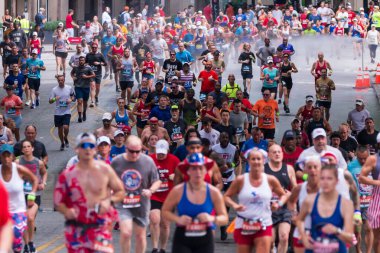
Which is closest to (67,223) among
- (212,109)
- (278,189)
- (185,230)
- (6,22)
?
(185,230)

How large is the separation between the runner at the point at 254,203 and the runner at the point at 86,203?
1715 millimetres

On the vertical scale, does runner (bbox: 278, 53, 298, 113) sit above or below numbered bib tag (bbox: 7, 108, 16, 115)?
above

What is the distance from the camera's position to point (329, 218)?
12.3 meters

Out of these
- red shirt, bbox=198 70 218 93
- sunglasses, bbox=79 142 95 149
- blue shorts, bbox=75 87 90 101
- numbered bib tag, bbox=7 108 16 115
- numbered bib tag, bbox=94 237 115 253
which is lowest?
numbered bib tag, bbox=94 237 115 253

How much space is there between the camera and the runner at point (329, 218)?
1227 centimetres

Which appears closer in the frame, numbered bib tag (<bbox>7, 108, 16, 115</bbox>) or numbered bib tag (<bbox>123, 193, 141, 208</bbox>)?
numbered bib tag (<bbox>123, 193, 141, 208</bbox>)

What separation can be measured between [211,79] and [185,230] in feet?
57.5

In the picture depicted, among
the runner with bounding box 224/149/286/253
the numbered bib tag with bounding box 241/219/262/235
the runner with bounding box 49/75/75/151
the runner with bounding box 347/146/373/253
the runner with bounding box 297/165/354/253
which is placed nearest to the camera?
the runner with bounding box 297/165/354/253

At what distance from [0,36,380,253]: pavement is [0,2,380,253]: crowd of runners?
17.6 inches

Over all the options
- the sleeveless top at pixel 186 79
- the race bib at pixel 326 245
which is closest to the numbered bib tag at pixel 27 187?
the race bib at pixel 326 245

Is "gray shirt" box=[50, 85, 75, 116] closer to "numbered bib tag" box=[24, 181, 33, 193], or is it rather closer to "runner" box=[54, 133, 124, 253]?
"numbered bib tag" box=[24, 181, 33, 193]

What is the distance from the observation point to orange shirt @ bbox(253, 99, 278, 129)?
26.4 meters

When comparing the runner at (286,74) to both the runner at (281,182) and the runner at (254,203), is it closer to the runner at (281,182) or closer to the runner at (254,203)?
the runner at (281,182)

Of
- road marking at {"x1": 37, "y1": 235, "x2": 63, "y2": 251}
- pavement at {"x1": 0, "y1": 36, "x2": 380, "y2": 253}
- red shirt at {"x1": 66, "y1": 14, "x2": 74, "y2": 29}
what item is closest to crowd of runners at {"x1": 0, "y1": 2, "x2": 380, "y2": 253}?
road marking at {"x1": 37, "y1": 235, "x2": 63, "y2": 251}
